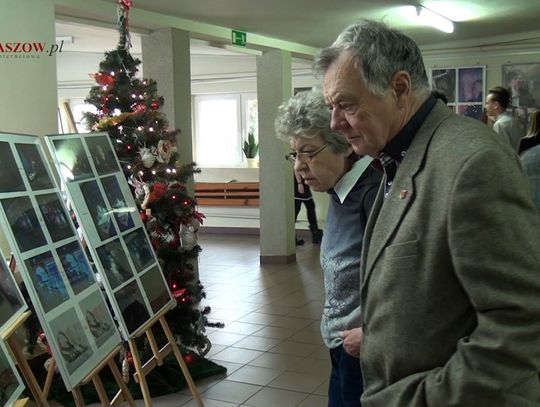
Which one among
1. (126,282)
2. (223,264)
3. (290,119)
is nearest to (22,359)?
(126,282)

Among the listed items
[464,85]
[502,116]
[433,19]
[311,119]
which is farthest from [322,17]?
[311,119]

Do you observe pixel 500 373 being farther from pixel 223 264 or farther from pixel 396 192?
pixel 223 264

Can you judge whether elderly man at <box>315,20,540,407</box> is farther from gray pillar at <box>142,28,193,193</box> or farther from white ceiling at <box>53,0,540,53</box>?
gray pillar at <box>142,28,193,193</box>

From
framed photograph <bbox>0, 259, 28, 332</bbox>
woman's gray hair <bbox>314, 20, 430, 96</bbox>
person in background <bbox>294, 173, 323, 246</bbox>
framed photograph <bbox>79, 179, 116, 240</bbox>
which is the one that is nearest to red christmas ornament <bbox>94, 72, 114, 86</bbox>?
framed photograph <bbox>79, 179, 116, 240</bbox>

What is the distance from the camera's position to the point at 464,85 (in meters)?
8.46

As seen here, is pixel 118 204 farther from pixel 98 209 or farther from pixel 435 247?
pixel 435 247

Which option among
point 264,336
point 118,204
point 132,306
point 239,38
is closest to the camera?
point 132,306

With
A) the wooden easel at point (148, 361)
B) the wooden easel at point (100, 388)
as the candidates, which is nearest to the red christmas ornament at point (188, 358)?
the wooden easel at point (148, 361)

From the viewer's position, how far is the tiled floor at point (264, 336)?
378cm

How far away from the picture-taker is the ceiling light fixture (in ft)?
19.3

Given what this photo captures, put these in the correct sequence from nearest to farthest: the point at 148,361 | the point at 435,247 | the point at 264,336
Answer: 1. the point at 435,247
2. the point at 148,361
3. the point at 264,336

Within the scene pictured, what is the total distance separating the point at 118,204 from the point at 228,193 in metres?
6.49

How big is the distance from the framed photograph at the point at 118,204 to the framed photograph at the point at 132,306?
1.09 ft

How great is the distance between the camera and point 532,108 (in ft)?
26.5
